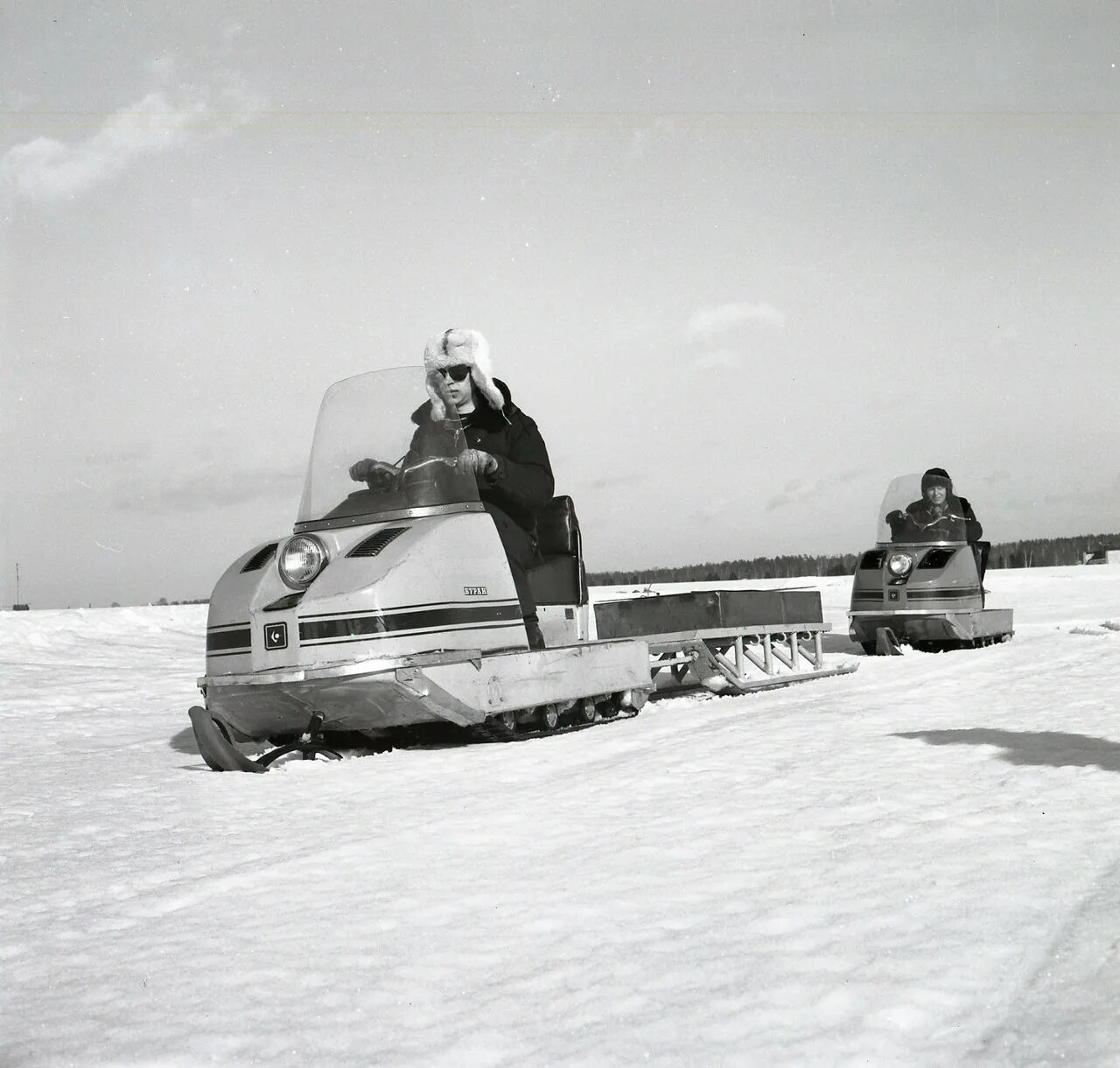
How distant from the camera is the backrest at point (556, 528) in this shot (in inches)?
291

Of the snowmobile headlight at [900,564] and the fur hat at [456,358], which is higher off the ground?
the fur hat at [456,358]

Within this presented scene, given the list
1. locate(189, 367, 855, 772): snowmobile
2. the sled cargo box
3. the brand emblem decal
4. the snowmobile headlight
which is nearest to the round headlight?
locate(189, 367, 855, 772): snowmobile

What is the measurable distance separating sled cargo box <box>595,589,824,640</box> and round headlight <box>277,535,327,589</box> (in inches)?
103

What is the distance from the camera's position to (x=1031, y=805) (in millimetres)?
4016

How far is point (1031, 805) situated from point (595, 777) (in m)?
1.86

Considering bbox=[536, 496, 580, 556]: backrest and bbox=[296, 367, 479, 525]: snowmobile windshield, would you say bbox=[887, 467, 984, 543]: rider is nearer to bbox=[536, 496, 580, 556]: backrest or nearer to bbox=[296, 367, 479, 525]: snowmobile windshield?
bbox=[536, 496, 580, 556]: backrest

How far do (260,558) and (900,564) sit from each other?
8035 mm

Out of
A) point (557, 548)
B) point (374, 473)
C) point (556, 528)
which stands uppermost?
point (374, 473)

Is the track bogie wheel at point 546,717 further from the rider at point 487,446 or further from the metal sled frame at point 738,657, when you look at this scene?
the metal sled frame at point 738,657

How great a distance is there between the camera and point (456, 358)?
707 cm

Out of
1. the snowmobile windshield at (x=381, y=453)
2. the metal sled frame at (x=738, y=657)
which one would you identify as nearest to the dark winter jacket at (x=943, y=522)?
the metal sled frame at (x=738, y=657)

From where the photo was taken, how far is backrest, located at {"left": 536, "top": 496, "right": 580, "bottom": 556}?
7387 millimetres

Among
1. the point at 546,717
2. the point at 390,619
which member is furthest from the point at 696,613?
the point at 390,619

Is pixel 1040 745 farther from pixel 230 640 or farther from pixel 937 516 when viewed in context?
pixel 937 516
